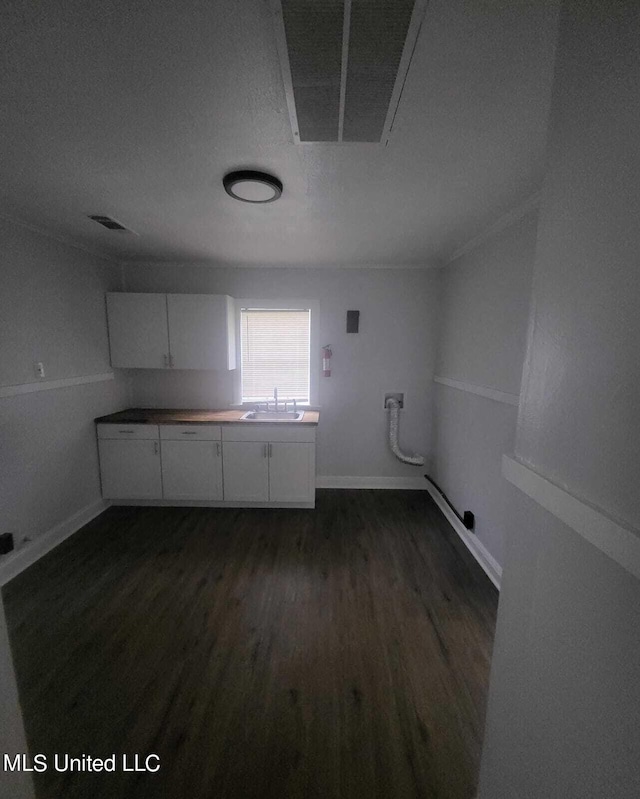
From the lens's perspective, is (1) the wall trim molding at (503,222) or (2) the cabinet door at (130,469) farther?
(2) the cabinet door at (130,469)

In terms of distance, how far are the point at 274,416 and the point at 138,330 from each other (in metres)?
1.60

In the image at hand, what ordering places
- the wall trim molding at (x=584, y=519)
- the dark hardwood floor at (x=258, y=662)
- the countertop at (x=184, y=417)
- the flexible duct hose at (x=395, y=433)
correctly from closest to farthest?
the wall trim molding at (x=584, y=519), the dark hardwood floor at (x=258, y=662), the countertop at (x=184, y=417), the flexible duct hose at (x=395, y=433)

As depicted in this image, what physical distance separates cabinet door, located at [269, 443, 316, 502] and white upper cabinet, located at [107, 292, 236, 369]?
1.07m

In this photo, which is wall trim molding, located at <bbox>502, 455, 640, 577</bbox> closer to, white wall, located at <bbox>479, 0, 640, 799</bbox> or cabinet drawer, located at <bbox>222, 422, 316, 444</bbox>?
white wall, located at <bbox>479, 0, 640, 799</bbox>

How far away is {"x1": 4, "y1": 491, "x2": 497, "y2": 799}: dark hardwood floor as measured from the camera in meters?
1.12

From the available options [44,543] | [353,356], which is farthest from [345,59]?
[44,543]

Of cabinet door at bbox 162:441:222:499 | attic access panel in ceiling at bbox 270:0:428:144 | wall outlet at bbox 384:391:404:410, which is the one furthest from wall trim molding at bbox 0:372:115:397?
wall outlet at bbox 384:391:404:410

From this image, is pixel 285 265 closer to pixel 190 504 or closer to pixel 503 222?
pixel 503 222

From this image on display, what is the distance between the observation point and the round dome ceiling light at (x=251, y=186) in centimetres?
150

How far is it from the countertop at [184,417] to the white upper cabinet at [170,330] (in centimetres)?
49

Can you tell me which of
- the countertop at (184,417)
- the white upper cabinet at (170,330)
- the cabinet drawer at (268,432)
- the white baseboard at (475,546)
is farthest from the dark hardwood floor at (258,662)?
the white upper cabinet at (170,330)

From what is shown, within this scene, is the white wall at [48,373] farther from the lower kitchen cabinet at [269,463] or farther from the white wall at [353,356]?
the lower kitchen cabinet at [269,463]

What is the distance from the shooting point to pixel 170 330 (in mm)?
3041

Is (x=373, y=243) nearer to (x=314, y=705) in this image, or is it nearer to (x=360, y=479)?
(x=360, y=479)
